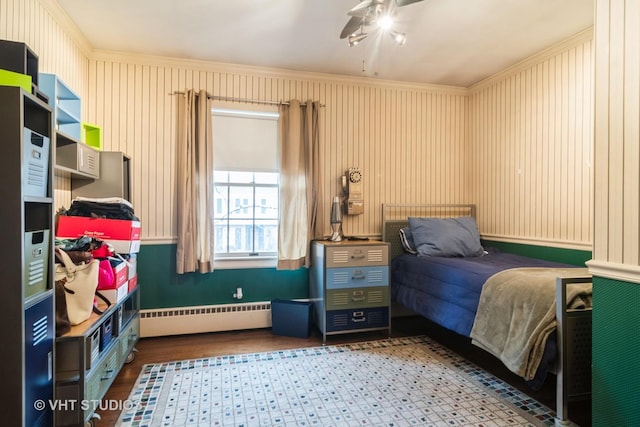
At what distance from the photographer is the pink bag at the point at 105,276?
196 centimetres

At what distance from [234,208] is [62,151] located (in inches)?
57.5

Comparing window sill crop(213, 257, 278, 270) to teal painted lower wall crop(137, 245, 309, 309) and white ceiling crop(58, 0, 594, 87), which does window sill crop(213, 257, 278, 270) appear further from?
white ceiling crop(58, 0, 594, 87)

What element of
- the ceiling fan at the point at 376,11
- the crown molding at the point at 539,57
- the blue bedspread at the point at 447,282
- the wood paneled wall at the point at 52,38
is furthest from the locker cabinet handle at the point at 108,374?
the crown molding at the point at 539,57

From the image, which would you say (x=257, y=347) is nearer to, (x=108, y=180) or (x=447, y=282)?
(x=447, y=282)

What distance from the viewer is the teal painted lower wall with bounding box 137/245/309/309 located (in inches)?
118

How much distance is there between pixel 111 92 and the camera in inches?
115

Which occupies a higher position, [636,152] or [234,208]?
[636,152]

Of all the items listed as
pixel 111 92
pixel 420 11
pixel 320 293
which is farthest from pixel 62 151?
pixel 420 11

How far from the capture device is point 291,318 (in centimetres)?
304

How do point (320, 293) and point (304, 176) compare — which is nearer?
point (320, 293)

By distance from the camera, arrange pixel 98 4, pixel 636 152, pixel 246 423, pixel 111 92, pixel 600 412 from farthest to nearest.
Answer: pixel 111 92 < pixel 98 4 < pixel 246 423 < pixel 600 412 < pixel 636 152

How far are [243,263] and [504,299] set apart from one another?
2.27 m

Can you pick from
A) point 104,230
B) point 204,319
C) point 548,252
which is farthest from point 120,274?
point 548,252

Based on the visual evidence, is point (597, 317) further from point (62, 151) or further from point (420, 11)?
point (62, 151)
